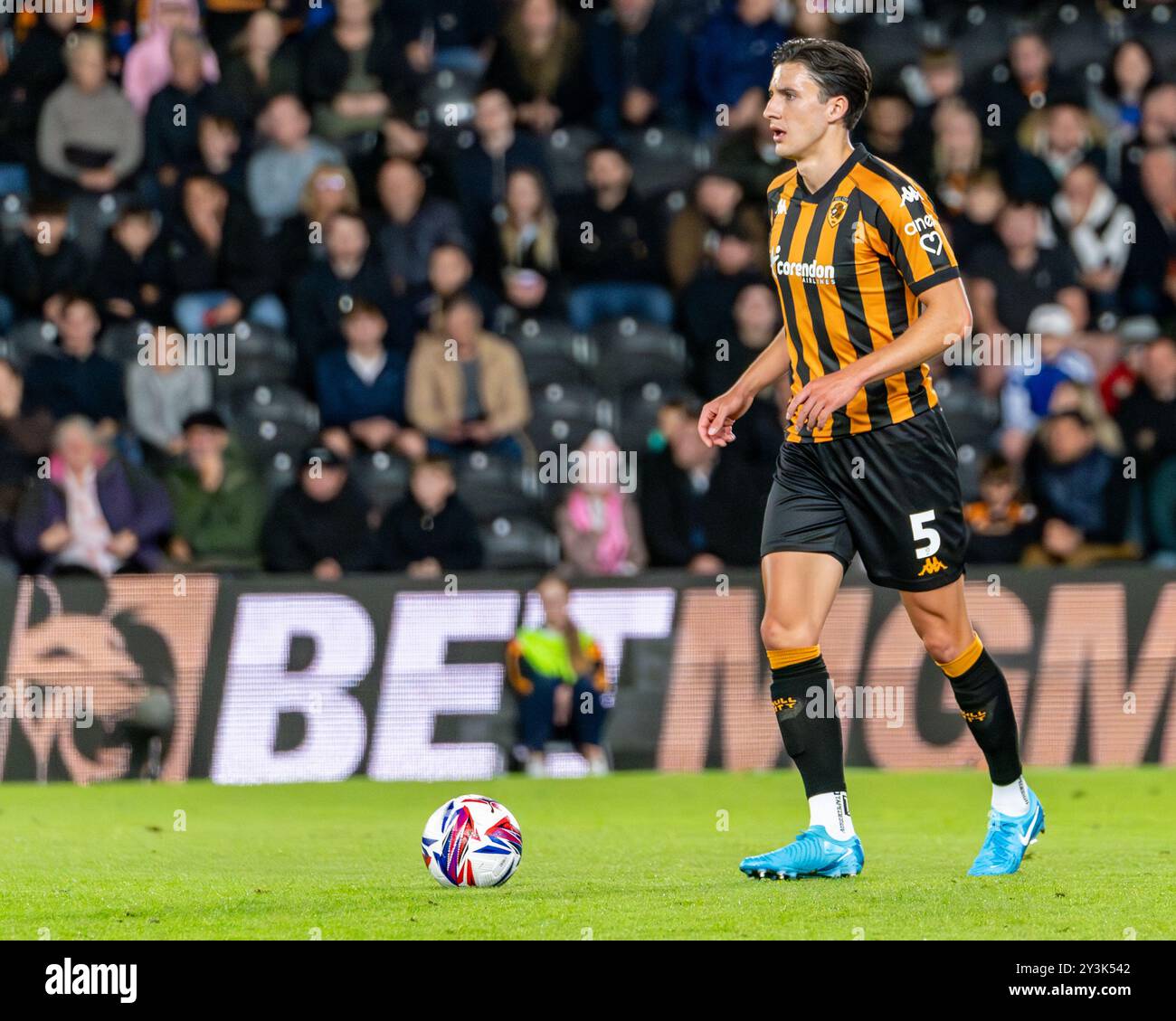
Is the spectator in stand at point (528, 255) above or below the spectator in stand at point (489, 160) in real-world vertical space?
below

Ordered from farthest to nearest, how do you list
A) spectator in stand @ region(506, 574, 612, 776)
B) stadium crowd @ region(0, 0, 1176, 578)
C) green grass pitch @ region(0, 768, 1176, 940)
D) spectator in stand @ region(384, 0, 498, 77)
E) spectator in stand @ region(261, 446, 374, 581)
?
spectator in stand @ region(384, 0, 498, 77) → stadium crowd @ region(0, 0, 1176, 578) → spectator in stand @ region(261, 446, 374, 581) → spectator in stand @ region(506, 574, 612, 776) → green grass pitch @ region(0, 768, 1176, 940)

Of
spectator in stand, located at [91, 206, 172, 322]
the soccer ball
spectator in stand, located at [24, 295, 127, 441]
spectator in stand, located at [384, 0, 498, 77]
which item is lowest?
the soccer ball

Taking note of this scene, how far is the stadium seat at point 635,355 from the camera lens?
45.5ft

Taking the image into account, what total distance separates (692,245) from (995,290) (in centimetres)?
210

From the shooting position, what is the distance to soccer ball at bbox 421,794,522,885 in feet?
21.2

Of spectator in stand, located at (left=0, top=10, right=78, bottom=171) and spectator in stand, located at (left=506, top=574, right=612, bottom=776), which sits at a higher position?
spectator in stand, located at (left=0, top=10, right=78, bottom=171)

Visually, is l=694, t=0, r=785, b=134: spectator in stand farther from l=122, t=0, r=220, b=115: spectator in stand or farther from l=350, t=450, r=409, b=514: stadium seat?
l=350, t=450, r=409, b=514: stadium seat

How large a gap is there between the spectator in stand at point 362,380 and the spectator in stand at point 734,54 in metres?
3.44

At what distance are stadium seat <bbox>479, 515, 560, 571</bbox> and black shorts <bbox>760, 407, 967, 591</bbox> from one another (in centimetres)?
616

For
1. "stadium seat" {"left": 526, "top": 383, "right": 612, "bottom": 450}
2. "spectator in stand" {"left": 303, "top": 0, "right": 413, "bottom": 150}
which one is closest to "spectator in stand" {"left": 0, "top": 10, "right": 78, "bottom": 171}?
"spectator in stand" {"left": 303, "top": 0, "right": 413, "bottom": 150}

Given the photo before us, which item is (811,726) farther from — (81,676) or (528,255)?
(528,255)

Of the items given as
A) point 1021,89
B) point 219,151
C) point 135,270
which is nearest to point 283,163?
point 219,151

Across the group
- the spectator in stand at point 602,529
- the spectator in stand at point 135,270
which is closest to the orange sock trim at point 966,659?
the spectator in stand at point 602,529

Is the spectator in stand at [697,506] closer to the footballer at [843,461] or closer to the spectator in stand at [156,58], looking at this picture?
the spectator in stand at [156,58]
